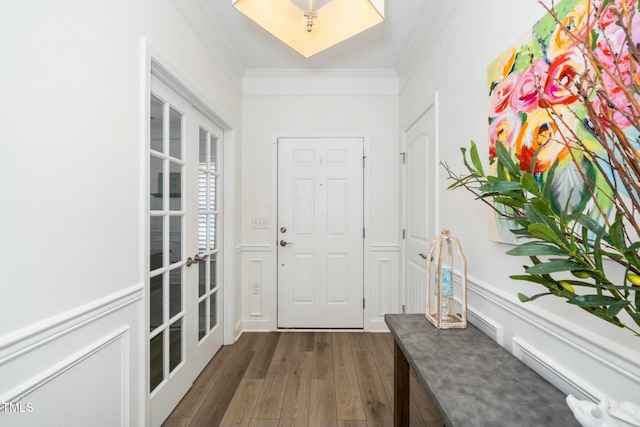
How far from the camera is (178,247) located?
1.90 meters

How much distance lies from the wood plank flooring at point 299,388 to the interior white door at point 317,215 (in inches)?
12.6

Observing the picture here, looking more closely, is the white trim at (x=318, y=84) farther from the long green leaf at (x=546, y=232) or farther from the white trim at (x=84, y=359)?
the long green leaf at (x=546, y=232)

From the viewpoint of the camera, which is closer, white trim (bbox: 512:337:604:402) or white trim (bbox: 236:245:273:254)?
white trim (bbox: 512:337:604:402)

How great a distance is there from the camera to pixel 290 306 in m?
3.04

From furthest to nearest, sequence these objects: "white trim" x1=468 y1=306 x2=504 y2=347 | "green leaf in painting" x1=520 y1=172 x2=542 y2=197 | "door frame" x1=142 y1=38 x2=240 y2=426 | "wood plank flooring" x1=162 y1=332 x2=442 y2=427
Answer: "wood plank flooring" x1=162 y1=332 x2=442 y2=427 < "door frame" x1=142 y1=38 x2=240 y2=426 < "white trim" x1=468 y1=306 x2=504 y2=347 < "green leaf in painting" x1=520 y1=172 x2=542 y2=197

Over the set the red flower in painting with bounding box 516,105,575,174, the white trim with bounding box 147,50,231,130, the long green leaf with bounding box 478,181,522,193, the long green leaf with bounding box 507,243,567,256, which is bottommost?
the long green leaf with bounding box 507,243,567,256

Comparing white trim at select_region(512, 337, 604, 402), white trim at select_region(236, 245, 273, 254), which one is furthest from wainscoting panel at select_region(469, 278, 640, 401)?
white trim at select_region(236, 245, 273, 254)

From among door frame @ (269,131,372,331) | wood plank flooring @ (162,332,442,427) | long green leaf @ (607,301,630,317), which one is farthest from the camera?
door frame @ (269,131,372,331)

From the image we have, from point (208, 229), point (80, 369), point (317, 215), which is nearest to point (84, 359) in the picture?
point (80, 369)

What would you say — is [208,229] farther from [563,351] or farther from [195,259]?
[563,351]

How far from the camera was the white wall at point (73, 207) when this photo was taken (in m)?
0.86

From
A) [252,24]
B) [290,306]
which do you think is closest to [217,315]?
[290,306]

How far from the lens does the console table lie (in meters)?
0.82

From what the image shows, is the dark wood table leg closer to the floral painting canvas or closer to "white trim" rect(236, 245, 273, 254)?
the floral painting canvas
